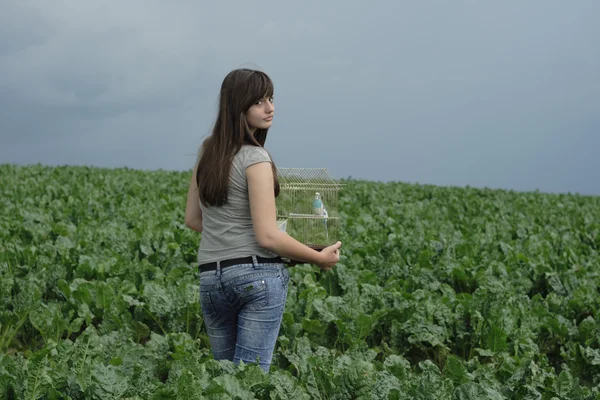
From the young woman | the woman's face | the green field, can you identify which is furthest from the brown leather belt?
the woman's face

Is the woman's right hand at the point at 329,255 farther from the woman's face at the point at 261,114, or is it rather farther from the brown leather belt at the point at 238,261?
the woman's face at the point at 261,114

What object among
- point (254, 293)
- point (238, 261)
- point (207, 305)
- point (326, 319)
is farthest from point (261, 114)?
point (326, 319)

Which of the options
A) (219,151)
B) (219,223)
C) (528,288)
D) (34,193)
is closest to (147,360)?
(219,223)

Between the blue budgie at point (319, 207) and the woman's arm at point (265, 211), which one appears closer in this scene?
the woman's arm at point (265, 211)

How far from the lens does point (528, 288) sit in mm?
8156

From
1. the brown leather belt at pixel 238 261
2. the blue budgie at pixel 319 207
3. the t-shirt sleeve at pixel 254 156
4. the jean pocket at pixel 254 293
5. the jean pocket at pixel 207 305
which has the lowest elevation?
the jean pocket at pixel 207 305

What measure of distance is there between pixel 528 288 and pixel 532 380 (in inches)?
156

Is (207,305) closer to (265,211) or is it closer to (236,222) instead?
(236,222)

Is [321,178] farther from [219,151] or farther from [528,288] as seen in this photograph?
[528,288]

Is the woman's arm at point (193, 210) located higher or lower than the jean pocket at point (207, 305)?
higher

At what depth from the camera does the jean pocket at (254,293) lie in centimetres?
346

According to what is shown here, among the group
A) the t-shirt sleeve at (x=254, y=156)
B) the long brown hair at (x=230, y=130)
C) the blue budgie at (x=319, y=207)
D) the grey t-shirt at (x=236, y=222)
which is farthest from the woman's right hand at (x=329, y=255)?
the t-shirt sleeve at (x=254, y=156)

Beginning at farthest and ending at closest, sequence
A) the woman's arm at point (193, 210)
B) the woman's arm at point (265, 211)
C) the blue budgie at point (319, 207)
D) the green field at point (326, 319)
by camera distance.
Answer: the woman's arm at point (193, 210), the green field at point (326, 319), the blue budgie at point (319, 207), the woman's arm at point (265, 211)

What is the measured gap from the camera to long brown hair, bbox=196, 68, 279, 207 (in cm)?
345
